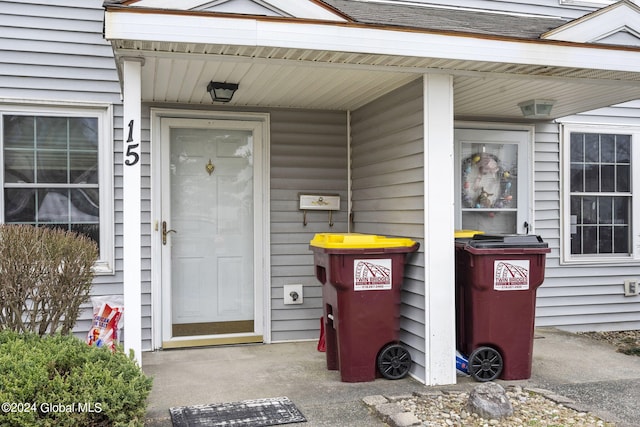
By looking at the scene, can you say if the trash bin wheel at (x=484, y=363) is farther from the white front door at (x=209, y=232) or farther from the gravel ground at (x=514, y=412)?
the white front door at (x=209, y=232)

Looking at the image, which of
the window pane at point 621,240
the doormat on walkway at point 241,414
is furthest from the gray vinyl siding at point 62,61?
the window pane at point 621,240

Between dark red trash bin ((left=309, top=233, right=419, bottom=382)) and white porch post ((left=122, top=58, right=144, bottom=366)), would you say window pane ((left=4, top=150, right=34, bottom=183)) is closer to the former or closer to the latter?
white porch post ((left=122, top=58, right=144, bottom=366))

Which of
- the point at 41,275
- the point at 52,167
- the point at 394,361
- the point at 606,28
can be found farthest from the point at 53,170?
the point at 606,28

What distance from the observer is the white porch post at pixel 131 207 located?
393cm

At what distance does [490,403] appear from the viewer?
12.3 ft

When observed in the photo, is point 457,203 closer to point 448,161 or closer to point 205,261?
point 448,161

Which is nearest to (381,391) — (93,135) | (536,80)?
(536,80)

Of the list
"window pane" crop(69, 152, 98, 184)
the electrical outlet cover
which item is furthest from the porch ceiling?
the electrical outlet cover

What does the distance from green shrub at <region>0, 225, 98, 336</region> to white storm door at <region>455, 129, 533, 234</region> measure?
3.88 meters

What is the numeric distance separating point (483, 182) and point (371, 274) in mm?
2440

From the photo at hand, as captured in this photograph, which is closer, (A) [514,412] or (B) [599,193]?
(A) [514,412]

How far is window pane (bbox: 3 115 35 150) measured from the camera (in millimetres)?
5367

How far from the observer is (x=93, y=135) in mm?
5555

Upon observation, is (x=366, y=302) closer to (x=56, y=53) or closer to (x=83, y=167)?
(x=83, y=167)
